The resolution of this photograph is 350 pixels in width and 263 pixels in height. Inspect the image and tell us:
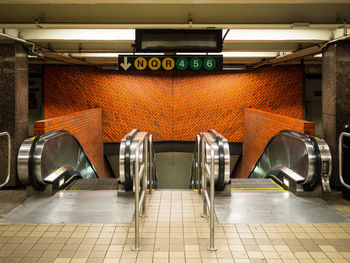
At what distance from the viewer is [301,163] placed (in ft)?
19.8

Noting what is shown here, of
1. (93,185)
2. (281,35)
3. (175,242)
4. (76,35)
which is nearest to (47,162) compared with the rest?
(93,185)

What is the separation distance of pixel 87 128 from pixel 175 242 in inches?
290

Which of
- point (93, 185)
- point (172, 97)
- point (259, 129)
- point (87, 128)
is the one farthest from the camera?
point (172, 97)

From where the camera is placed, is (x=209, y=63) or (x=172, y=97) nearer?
(x=209, y=63)

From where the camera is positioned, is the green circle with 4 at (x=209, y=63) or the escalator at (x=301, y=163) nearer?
the escalator at (x=301, y=163)

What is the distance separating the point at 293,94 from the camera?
12.8 meters

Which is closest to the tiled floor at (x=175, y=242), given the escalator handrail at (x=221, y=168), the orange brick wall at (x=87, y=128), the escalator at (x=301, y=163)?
the escalator handrail at (x=221, y=168)

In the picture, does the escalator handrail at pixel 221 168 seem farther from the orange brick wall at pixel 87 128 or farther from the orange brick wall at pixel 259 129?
the orange brick wall at pixel 87 128

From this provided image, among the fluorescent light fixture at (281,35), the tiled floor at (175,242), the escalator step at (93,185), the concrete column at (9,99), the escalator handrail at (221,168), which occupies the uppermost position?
the fluorescent light fixture at (281,35)

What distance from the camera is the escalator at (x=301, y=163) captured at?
5.61 m

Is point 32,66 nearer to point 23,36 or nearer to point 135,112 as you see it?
point 135,112

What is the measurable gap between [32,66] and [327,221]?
11.1 meters

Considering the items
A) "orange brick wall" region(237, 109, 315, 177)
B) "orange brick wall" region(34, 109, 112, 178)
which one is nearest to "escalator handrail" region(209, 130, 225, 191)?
"orange brick wall" region(237, 109, 315, 177)

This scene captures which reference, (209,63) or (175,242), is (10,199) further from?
(209,63)
